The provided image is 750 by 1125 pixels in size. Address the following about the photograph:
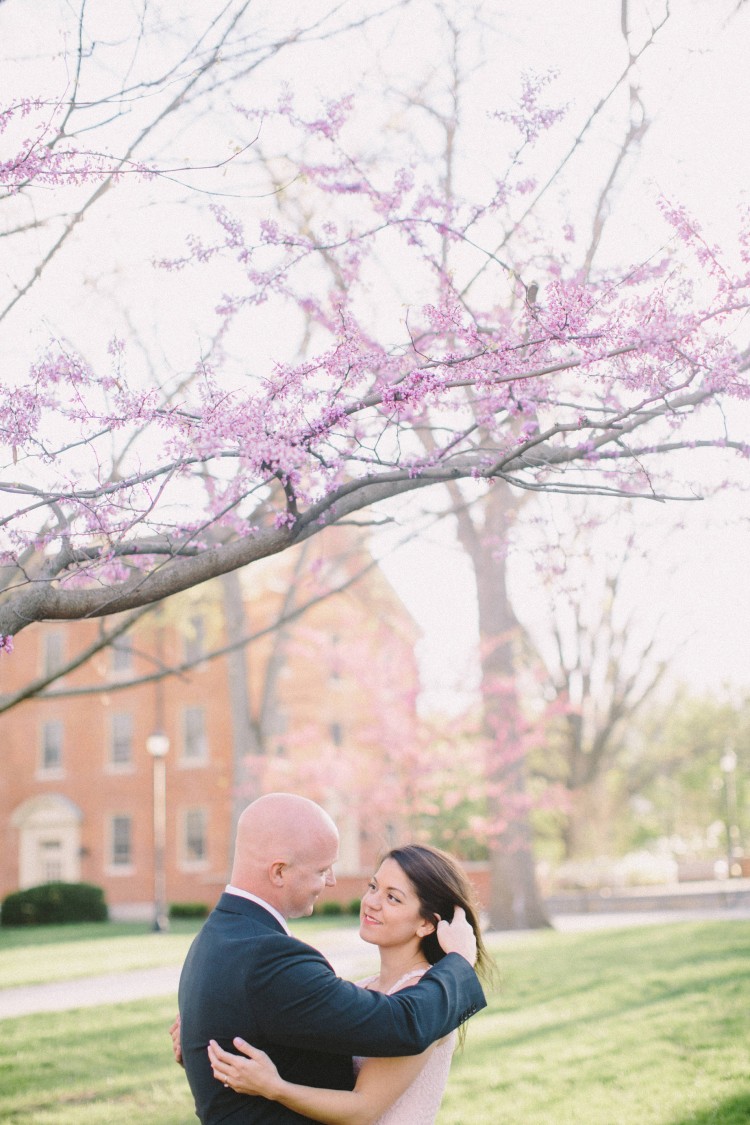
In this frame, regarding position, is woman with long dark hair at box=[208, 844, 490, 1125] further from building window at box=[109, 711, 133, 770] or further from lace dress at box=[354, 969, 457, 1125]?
building window at box=[109, 711, 133, 770]

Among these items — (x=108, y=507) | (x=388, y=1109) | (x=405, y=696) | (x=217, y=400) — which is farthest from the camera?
(x=405, y=696)

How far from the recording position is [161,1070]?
796 cm

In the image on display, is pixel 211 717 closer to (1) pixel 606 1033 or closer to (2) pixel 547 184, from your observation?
(1) pixel 606 1033

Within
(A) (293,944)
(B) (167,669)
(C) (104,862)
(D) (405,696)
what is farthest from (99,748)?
(A) (293,944)

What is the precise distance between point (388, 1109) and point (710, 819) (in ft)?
179

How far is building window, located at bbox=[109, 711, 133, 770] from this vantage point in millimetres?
40438

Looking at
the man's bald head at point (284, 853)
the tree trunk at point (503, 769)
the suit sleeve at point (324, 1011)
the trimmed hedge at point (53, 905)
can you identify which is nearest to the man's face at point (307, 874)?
the man's bald head at point (284, 853)

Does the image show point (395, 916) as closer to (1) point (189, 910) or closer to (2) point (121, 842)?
(1) point (189, 910)

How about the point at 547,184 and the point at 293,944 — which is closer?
the point at 293,944

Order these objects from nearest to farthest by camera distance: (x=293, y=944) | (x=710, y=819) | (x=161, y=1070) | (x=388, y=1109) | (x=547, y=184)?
(x=293, y=944), (x=388, y=1109), (x=547, y=184), (x=161, y=1070), (x=710, y=819)

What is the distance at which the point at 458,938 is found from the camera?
9.66 ft

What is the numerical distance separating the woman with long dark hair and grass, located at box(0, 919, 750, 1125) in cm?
327

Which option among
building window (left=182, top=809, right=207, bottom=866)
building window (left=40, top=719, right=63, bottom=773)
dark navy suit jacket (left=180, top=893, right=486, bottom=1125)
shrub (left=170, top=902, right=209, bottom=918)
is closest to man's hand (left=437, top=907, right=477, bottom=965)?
dark navy suit jacket (left=180, top=893, right=486, bottom=1125)

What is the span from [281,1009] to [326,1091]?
290 mm
